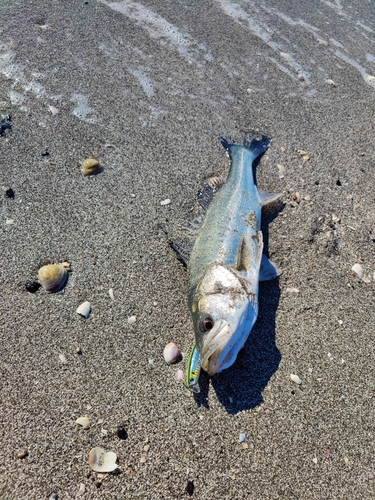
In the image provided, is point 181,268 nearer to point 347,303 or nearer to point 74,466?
point 347,303

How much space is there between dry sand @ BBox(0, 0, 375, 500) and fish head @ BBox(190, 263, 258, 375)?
1.17 ft

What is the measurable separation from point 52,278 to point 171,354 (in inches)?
52.1

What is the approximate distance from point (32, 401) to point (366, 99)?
21.0 feet

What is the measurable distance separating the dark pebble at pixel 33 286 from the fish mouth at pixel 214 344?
1.73 metres

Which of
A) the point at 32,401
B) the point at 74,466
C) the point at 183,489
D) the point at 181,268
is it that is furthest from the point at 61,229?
the point at 183,489

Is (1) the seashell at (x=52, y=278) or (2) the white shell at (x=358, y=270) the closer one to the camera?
(1) the seashell at (x=52, y=278)

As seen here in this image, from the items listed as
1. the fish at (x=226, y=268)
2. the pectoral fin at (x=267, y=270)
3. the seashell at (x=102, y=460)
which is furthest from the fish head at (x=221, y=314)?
the seashell at (x=102, y=460)

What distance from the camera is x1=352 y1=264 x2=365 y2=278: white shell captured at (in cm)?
407

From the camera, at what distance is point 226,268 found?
11.2 feet

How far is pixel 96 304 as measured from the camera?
364 centimetres

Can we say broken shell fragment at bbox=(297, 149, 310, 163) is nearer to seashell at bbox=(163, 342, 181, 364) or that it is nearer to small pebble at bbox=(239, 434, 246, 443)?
seashell at bbox=(163, 342, 181, 364)

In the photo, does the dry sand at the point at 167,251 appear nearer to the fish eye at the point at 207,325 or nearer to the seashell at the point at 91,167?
the seashell at the point at 91,167

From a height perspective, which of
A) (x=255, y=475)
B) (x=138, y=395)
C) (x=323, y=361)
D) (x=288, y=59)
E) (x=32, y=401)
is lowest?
(x=32, y=401)

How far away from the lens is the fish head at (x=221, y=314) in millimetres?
2947
